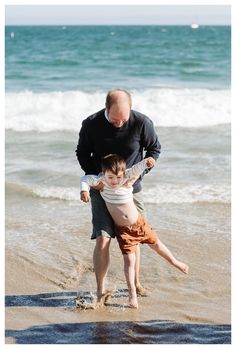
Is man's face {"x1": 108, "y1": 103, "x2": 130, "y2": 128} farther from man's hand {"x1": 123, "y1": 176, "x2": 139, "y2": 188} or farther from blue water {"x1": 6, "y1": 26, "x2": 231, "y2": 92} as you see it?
blue water {"x1": 6, "y1": 26, "x2": 231, "y2": 92}

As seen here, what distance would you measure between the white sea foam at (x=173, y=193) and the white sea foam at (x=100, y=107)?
190 inches

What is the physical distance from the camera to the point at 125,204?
178 inches

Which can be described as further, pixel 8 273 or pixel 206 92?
pixel 206 92

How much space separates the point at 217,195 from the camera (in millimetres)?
7691

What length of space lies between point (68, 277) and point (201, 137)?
22.0 ft

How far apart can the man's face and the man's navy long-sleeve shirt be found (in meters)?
0.06

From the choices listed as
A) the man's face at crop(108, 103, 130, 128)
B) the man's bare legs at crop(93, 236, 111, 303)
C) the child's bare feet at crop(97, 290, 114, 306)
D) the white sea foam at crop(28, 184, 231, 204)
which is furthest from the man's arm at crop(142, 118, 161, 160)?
the white sea foam at crop(28, 184, 231, 204)

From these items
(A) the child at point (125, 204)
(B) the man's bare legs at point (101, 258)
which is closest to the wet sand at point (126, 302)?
(B) the man's bare legs at point (101, 258)

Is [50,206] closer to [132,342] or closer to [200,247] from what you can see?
[200,247]

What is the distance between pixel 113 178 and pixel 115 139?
0.28 m

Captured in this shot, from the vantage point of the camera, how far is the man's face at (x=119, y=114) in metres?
4.15

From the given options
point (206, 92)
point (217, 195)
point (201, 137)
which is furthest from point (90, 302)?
point (206, 92)

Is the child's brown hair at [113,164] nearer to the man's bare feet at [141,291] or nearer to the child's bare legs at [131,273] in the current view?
the child's bare legs at [131,273]

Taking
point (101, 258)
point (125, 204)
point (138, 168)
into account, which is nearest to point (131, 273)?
point (101, 258)
